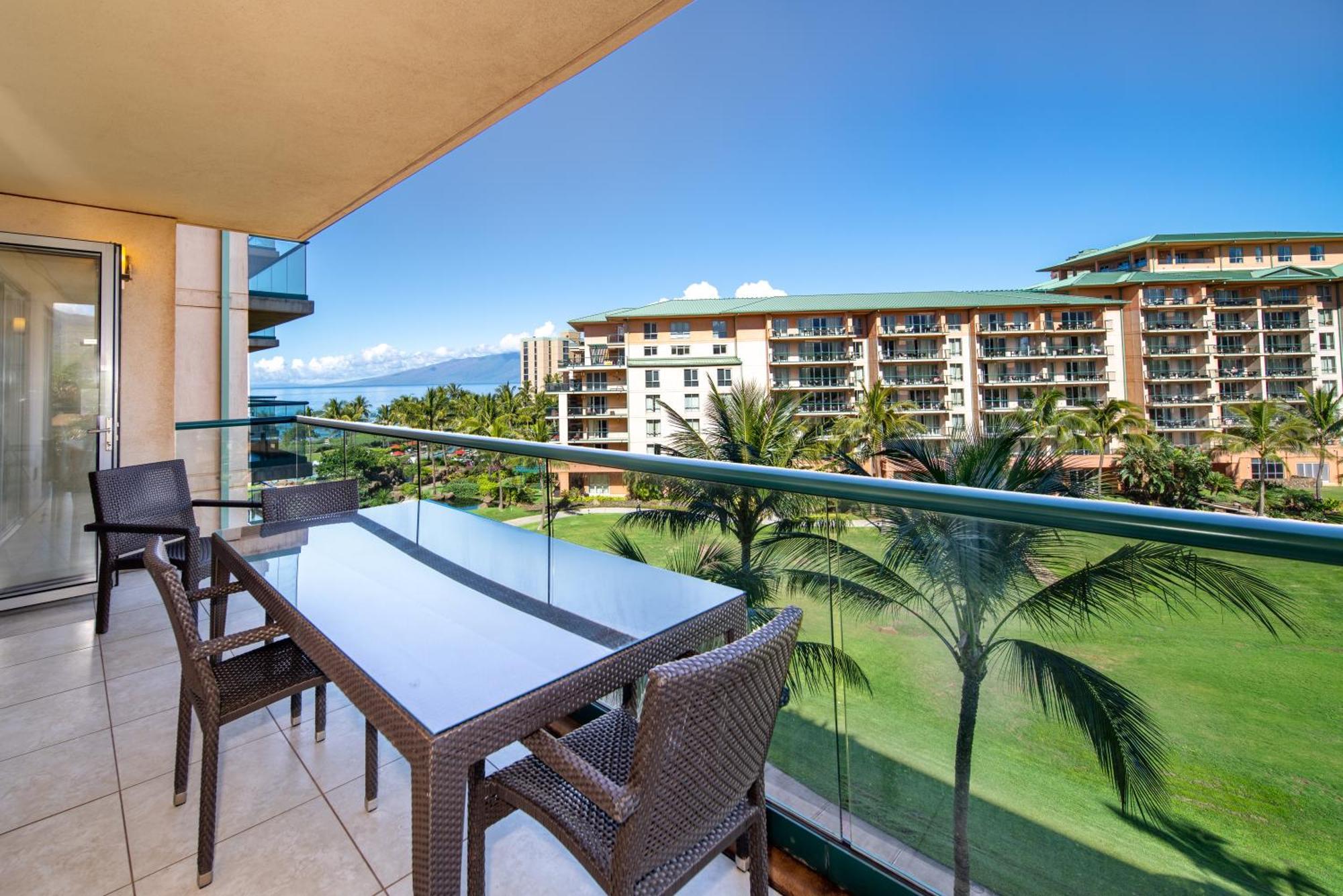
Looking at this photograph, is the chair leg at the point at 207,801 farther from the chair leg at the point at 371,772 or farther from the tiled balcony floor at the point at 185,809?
the chair leg at the point at 371,772

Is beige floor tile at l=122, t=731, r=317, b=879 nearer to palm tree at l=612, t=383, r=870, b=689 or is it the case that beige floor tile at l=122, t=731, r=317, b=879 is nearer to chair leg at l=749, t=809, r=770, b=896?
palm tree at l=612, t=383, r=870, b=689

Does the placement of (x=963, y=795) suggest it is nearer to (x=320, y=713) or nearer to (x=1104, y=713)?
(x=1104, y=713)

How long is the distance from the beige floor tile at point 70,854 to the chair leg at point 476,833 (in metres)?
1.16

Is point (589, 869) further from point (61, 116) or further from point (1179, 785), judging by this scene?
point (61, 116)

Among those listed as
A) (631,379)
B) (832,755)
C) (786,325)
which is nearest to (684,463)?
(832,755)

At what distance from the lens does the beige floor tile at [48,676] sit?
2.67 m

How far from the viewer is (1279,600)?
1.02 metres

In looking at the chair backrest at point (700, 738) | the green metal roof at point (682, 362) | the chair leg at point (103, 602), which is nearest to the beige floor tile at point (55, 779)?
the chair leg at point (103, 602)

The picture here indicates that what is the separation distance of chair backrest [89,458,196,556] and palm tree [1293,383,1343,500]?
43178 mm

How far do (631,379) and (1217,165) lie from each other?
63.4 meters

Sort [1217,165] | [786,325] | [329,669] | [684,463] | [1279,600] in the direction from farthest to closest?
1. [1217,165]
2. [786,325]
3. [684,463]
4. [329,669]
5. [1279,600]

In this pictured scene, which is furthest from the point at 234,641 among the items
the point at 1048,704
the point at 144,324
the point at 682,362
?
the point at 682,362

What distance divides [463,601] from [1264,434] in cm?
4400

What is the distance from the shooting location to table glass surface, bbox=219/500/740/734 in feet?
4.29
